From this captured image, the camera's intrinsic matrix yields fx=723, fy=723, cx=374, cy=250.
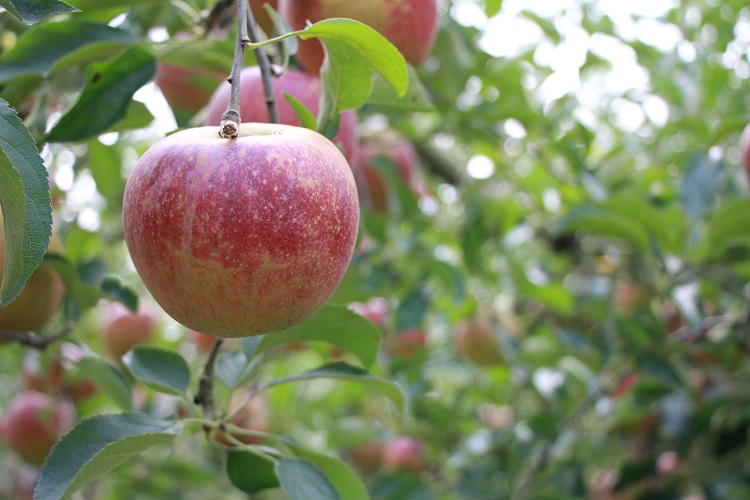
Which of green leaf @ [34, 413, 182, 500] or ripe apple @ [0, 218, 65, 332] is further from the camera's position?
ripe apple @ [0, 218, 65, 332]

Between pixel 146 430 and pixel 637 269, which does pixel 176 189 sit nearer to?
pixel 146 430

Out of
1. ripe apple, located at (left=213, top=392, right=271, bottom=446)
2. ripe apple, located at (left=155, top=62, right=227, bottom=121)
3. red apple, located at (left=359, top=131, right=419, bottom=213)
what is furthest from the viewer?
ripe apple, located at (left=213, top=392, right=271, bottom=446)

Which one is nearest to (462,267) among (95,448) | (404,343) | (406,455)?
(404,343)

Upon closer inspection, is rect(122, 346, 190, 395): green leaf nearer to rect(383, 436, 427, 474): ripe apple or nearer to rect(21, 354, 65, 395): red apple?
rect(21, 354, 65, 395): red apple

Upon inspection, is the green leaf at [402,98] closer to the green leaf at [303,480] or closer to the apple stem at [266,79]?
the apple stem at [266,79]

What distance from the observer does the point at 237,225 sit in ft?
1.65

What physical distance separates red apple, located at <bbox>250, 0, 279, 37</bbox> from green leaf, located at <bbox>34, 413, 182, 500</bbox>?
1.54 feet

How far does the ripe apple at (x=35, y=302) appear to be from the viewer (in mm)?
843

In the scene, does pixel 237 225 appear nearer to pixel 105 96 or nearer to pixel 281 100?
pixel 281 100

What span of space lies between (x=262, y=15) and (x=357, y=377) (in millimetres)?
437

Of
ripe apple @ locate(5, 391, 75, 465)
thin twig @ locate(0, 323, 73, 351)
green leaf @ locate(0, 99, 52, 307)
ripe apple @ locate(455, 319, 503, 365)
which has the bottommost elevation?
ripe apple @ locate(5, 391, 75, 465)

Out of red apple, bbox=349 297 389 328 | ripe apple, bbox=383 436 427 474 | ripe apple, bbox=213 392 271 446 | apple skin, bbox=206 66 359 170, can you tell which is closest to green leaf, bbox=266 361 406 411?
apple skin, bbox=206 66 359 170

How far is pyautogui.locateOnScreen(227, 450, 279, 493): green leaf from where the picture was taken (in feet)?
2.44

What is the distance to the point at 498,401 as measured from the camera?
71.9 inches
